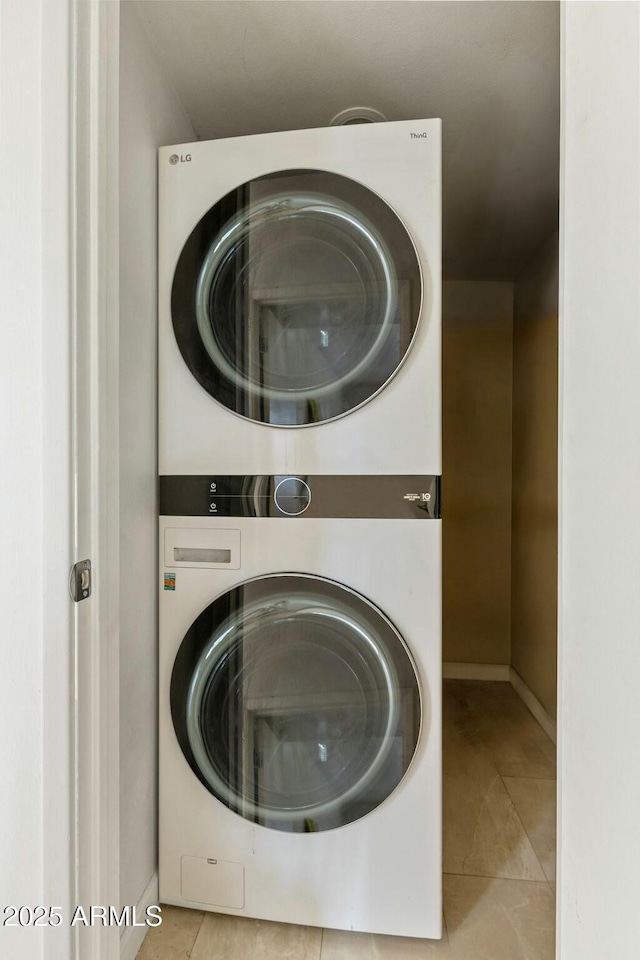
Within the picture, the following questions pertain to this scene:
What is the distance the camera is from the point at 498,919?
4.03ft

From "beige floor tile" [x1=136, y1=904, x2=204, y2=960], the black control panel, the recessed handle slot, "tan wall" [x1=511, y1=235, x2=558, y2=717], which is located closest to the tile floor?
"beige floor tile" [x1=136, y1=904, x2=204, y2=960]

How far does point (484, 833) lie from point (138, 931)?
0.98 metres

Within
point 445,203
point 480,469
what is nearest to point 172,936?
point 480,469

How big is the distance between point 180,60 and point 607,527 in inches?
56.2

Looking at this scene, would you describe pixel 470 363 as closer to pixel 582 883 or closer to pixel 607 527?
pixel 607 527

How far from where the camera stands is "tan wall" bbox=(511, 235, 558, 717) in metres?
2.10

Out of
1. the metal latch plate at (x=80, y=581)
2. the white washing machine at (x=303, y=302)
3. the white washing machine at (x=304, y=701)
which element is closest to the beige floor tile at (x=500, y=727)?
the white washing machine at (x=304, y=701)

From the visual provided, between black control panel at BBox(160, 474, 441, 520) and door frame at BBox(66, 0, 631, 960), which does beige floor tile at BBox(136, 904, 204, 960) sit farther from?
black control panel at BBox(160, 474, 441, 520)

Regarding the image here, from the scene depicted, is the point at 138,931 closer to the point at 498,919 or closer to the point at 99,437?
the point at 498,919

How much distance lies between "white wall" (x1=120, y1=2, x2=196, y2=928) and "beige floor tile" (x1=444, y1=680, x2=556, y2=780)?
4.33ft

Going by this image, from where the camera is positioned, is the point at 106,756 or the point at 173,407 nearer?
the point at 106,756

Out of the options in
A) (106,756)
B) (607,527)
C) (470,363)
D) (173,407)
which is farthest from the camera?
(470,363)

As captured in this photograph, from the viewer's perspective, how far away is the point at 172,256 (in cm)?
123

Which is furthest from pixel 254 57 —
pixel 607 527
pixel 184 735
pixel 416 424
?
pixel 184 735
